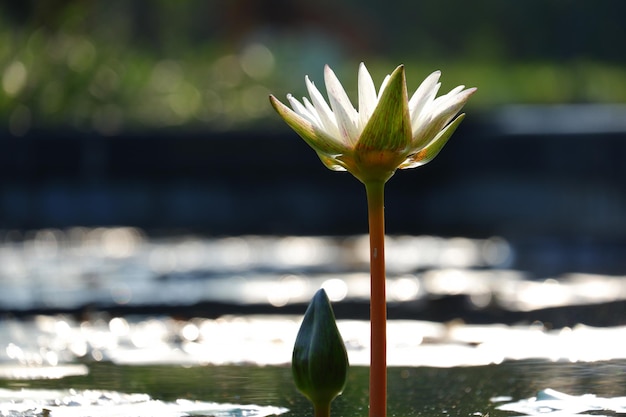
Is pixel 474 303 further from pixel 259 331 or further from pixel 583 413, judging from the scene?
pixel 583 413

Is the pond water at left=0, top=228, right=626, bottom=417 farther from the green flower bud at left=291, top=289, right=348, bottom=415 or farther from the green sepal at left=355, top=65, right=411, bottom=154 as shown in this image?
the green sepal at left=355, top=65, right=411, bottom=154

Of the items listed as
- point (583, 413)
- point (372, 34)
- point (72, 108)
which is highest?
point (372, 34)

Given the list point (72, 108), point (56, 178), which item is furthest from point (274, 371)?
point (72, 108)

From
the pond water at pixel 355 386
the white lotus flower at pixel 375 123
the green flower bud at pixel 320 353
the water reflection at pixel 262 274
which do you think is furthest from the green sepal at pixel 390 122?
the water reflection at pixel 262 274

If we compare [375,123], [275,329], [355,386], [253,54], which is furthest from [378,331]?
[253,54]

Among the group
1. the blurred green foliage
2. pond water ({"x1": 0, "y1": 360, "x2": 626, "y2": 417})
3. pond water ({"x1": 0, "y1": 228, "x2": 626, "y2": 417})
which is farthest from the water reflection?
the blurred green foliage
